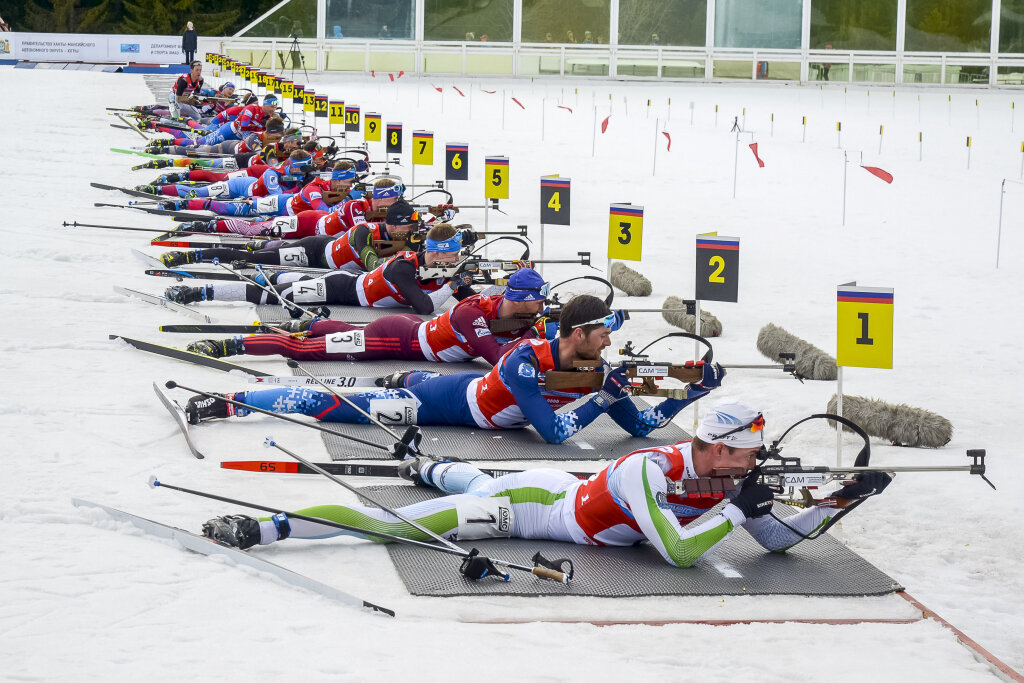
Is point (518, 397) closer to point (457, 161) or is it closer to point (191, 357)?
point (191, 357)

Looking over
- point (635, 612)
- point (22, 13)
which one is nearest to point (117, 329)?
point (635, 612)

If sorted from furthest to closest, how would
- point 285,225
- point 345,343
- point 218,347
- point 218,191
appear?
point 218,191, point 285,225, point 345,343, point 218,347

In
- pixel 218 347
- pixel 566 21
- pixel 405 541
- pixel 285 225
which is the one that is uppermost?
pixel 566 21

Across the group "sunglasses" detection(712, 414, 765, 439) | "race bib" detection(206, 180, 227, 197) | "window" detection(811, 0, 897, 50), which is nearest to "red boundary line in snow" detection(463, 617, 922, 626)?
"sunglasses" detection(712, 414, 765, 439)

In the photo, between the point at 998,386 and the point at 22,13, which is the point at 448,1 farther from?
the point at 998,386

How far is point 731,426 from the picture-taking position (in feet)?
15.7

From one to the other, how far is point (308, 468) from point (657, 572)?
1788mm

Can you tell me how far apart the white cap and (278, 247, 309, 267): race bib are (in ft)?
23.1

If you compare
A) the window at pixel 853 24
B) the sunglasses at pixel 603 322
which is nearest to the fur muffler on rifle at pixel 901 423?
the sunglasses at pixel 603 322

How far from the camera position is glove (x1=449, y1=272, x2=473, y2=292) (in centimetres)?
948

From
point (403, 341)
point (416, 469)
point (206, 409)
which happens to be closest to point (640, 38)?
point (403, 341)

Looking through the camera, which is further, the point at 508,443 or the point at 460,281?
the point at 460,281

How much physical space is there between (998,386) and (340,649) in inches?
222

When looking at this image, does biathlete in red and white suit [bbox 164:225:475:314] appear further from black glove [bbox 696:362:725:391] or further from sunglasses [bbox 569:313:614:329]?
black glove [bbox 696:362:725:391]
